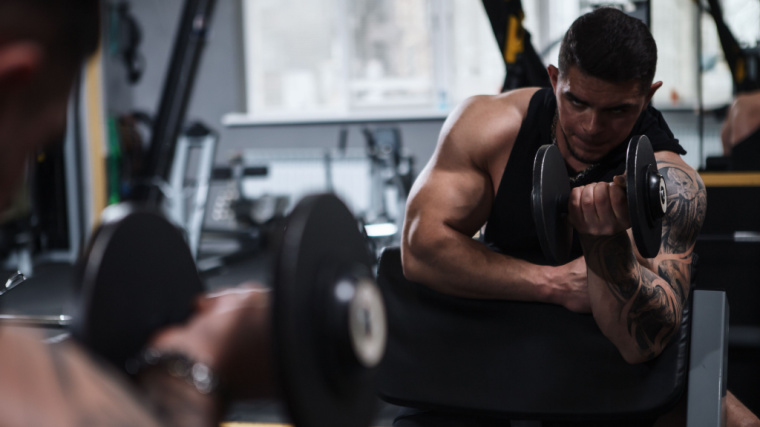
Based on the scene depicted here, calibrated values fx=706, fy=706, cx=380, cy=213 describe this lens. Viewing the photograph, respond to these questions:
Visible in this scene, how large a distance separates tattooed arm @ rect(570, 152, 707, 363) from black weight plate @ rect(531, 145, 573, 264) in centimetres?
2

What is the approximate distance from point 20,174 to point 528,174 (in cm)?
108

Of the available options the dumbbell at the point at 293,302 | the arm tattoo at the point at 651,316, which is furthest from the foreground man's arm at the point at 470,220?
the dumbbell at the point at 293,302

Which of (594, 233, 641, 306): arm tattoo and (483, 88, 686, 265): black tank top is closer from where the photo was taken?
(594, 233, 641, 306): arm tattoo

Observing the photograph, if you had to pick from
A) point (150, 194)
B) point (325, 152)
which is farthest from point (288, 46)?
point (150, 194)

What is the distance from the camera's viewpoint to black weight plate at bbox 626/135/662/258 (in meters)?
0.99

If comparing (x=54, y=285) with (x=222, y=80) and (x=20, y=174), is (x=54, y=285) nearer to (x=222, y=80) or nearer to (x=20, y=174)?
(x=222, y=80)

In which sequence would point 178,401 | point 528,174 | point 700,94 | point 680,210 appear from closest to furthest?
point 178,401, point 680,210, point 528,174, point 700,94

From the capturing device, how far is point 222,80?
21.8 feet

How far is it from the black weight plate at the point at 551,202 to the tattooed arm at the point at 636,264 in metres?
0.02

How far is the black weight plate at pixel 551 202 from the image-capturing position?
1.03 m

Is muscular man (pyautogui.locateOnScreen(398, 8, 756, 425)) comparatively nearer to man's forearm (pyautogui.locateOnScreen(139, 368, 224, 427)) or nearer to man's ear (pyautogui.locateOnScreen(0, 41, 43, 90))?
man's forearm (pyautogui.locateOnScreen(139, 368, 224, 427))

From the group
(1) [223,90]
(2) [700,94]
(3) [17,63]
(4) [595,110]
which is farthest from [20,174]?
(1) [223,90]

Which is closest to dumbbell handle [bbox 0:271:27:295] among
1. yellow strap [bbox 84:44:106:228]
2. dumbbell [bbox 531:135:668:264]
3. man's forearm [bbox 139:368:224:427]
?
man's forearm [bbox 139:368:224:427]

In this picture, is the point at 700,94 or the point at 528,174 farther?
the point at 700,94
